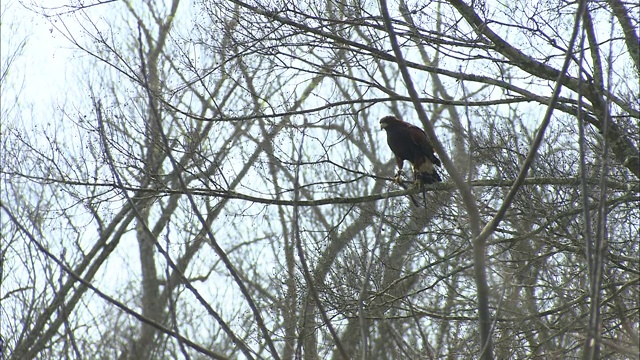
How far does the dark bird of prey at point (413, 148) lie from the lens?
6125 millimetres

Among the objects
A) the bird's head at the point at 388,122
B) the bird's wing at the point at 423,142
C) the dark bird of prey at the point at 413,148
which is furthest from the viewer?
the bird's head at the point at 388,122

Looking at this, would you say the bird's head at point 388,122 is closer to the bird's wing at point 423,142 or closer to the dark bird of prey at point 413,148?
the dark bird of prey at point 413,148

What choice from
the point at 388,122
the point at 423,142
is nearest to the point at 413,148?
the point at 423,142

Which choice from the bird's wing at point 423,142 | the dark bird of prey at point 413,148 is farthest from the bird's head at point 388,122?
the bird's wing at point 423,142

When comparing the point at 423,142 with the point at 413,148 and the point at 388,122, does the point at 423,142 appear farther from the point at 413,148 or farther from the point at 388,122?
the point at 388,122

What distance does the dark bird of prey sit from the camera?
6.12 metres

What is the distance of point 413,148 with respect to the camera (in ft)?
21.2

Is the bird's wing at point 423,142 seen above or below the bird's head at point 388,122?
below

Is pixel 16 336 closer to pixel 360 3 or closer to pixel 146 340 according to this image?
pixel 146 340

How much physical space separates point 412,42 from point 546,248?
5.64ft

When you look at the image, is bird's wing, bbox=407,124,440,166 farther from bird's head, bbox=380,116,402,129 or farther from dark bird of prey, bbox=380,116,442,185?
bird's head, bbox=380,116,402,129

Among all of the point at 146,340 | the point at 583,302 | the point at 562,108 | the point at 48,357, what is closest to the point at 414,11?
the point at 562,108

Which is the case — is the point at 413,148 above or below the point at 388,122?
below

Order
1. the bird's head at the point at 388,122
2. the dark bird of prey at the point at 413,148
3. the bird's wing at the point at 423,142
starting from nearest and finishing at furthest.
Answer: the dark bird of prey at the point at 413,148
the bird's wing at the point at 423,142
the bird's head at the point at 388,122
